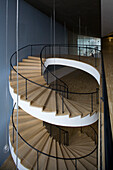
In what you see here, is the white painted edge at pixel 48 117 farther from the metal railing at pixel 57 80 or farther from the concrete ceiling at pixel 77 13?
the concrete ceiling at pixel 77 13

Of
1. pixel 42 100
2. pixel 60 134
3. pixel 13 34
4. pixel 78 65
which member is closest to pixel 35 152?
pixel 42 100

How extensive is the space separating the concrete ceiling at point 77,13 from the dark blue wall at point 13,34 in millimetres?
204

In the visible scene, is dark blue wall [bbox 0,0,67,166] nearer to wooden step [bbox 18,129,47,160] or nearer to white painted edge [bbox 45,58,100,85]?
wooden step [bbox 18,129,47,160]

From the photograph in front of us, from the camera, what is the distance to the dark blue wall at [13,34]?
1.43 m

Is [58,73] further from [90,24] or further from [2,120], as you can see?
[2,120]

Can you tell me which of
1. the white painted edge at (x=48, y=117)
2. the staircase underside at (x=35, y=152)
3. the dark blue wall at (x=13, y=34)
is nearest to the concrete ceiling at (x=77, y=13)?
the dark blue wall at (x=13, y=34)

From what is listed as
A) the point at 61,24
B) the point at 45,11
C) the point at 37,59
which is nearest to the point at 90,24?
the point at 61,24

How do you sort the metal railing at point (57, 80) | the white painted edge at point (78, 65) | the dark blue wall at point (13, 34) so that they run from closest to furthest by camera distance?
the dark blue wall at point (13, 34) → the metal railing at point (57, 80) → the white painted edge at point (78, 65)

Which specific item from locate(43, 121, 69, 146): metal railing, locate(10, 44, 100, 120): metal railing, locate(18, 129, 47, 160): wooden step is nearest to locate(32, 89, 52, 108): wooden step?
locate(10, 44, 100, 120): metal railing

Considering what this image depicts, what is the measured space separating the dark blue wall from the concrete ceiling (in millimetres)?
204

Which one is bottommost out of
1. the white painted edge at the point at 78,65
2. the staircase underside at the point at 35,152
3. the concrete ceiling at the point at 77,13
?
the staircase underside at the point at 35,152

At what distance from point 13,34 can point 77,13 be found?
2.45 m

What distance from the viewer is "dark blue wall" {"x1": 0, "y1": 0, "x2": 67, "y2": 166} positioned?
1428 mm

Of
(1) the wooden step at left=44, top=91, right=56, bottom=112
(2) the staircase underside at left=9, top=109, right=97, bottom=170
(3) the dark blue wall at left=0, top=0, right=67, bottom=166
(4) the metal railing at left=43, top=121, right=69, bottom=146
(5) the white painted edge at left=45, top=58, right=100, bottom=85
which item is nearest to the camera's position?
(2) the staircase underside at left=9, top=109, right=97, bottom=170
